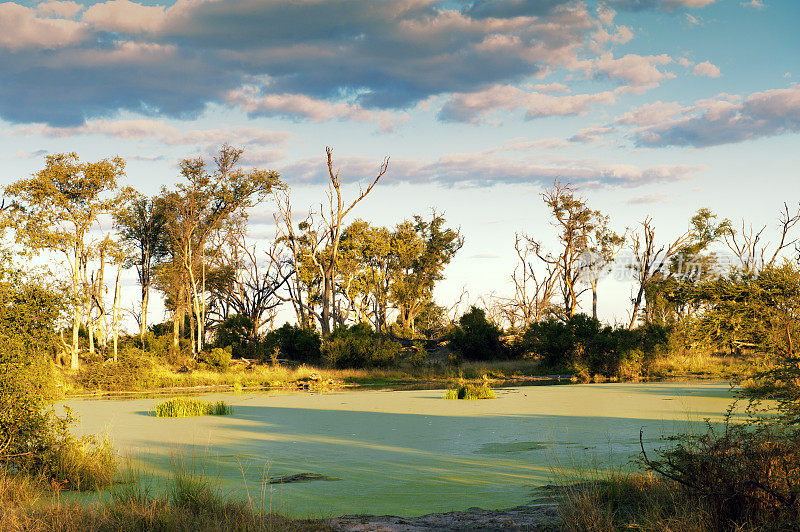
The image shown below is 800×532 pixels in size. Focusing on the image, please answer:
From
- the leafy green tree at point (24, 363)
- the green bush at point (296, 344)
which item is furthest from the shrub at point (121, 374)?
the leafy green tree at point (24, 363)

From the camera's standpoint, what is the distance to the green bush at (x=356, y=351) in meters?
31.0

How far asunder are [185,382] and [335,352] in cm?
658

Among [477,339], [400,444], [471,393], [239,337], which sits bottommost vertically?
[471,393]

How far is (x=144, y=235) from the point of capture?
39.3m

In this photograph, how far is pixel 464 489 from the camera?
254 inches

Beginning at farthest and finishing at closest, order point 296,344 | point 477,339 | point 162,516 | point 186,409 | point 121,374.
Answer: point 296,344 < point 477,339 < point 121,374 < point 186,409 < point 162,516

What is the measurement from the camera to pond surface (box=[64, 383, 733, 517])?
6367mm

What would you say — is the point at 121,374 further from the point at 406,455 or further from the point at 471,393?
the point at 406,455

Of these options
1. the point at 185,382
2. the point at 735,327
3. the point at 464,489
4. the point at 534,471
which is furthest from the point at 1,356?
the point at 185,382

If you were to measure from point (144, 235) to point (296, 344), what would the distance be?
1211 cm

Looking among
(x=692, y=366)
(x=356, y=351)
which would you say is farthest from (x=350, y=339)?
(x=692, y=366)

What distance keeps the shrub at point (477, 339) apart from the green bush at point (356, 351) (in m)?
3.90

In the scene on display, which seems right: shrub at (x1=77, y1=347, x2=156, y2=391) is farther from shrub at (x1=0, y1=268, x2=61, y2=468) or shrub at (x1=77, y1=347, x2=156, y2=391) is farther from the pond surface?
shrub at (x1=0, y1=268, x2=61, y2=468)

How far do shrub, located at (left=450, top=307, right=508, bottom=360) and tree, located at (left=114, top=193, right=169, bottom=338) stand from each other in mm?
17418
